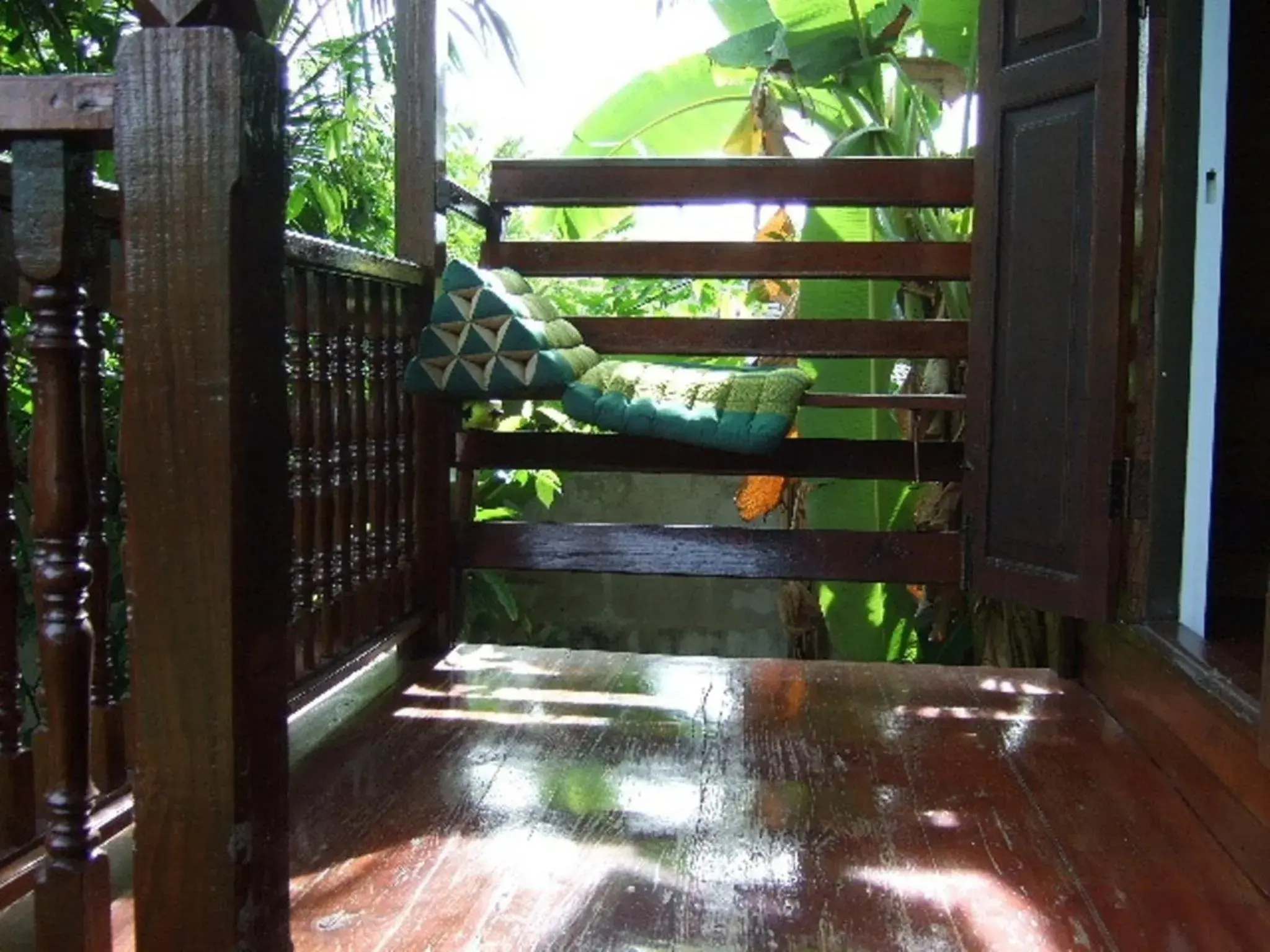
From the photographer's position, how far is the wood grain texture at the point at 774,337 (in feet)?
9.59

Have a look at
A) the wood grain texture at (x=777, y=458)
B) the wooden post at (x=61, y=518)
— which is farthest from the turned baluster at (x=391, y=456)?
the wooden post at (x=61, y=518)

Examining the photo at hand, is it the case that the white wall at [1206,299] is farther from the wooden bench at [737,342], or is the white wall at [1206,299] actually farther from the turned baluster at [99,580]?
the turned baluster at [99,580]

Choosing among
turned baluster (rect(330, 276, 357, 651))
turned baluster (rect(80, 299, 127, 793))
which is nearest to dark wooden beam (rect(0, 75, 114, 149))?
turned baluster (rect(80, 299, 127, 793))

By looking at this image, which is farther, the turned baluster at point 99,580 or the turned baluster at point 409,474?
the turned baluster at point 409,474

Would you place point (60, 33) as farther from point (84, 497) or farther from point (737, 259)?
point (84, 497)

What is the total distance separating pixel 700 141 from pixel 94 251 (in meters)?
3.01

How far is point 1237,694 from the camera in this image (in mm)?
1912

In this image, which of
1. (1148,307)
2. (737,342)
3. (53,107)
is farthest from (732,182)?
(53,107)

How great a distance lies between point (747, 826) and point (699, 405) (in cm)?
103

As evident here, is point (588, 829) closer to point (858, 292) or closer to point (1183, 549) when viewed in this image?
point (1183, 549)

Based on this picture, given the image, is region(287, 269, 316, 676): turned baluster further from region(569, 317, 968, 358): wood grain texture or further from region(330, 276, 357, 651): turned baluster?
region(569, 317, 968, 358): wood grain texture

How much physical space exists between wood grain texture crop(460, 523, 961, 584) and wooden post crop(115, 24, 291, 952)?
1922 millimetres

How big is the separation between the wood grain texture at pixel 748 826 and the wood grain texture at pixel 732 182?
112cm

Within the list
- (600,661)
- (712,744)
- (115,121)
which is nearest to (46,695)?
(115,121)
